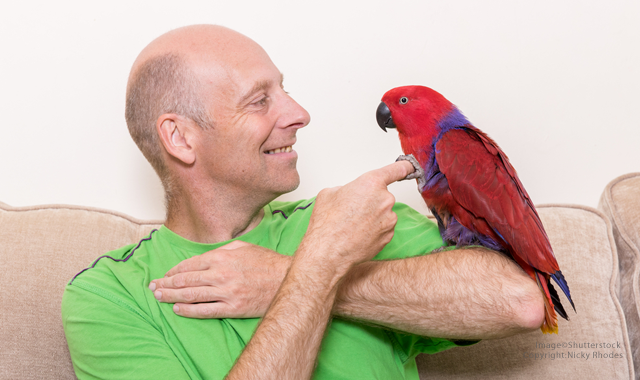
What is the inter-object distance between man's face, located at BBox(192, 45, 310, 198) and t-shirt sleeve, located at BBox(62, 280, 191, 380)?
38 cm

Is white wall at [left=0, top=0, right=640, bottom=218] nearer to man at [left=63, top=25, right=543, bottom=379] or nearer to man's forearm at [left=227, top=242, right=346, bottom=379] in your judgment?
man at [left=63, top=25, right=543, bottom=379]

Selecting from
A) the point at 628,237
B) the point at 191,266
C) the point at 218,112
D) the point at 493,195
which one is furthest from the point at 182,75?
the point at 628,237

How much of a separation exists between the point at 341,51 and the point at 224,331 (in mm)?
1033

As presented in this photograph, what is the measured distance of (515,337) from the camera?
1.31 m

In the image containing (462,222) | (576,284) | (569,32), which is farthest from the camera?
(569,32)

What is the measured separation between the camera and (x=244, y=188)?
3.86ft

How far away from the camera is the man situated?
0.93 m

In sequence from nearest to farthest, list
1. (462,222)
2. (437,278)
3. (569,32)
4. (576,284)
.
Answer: (437,278) < (462,222) < (576,284) < (569,32)

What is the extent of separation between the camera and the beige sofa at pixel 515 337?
122 cm

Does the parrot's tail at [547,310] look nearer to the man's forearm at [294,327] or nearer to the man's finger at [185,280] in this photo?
the man's forearm at [294,327]

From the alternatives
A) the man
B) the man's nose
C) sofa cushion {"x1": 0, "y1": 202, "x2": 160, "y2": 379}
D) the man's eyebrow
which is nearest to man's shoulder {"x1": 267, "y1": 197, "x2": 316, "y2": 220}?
the man

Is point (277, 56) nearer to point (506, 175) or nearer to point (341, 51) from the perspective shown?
point (341, 51)

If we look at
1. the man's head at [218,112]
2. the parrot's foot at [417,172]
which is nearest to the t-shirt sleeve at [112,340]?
the man's head at [218,112]

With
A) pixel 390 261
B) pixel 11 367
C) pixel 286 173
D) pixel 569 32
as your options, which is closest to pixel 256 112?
pixel 286 173
